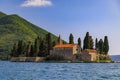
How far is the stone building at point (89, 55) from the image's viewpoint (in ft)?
493

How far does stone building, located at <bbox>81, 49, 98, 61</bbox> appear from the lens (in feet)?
493

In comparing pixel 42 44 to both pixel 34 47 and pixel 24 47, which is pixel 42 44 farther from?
pixel 24 47

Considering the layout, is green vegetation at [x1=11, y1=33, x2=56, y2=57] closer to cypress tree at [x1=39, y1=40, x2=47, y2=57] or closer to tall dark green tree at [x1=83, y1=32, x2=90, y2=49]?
cypress tree at [x1=39, y1=40, x2=47, y2=57]

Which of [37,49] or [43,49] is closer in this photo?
[37,49]

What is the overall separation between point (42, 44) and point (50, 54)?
647 centimetres

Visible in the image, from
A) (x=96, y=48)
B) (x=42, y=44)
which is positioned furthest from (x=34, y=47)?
(x=96, y=48)

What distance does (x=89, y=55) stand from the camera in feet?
498

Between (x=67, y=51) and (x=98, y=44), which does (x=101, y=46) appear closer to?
(x=98, y=44)

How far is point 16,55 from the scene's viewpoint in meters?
173

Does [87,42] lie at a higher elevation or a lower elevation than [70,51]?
higher

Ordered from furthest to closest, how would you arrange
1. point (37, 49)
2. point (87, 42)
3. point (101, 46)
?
point (101, 46) < point (37, 49) < point (87, 42)

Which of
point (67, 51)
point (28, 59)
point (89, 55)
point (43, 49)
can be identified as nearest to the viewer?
point (89, 55)

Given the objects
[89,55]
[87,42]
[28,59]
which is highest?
[87,42]

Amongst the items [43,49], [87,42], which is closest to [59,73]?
[87,42]
